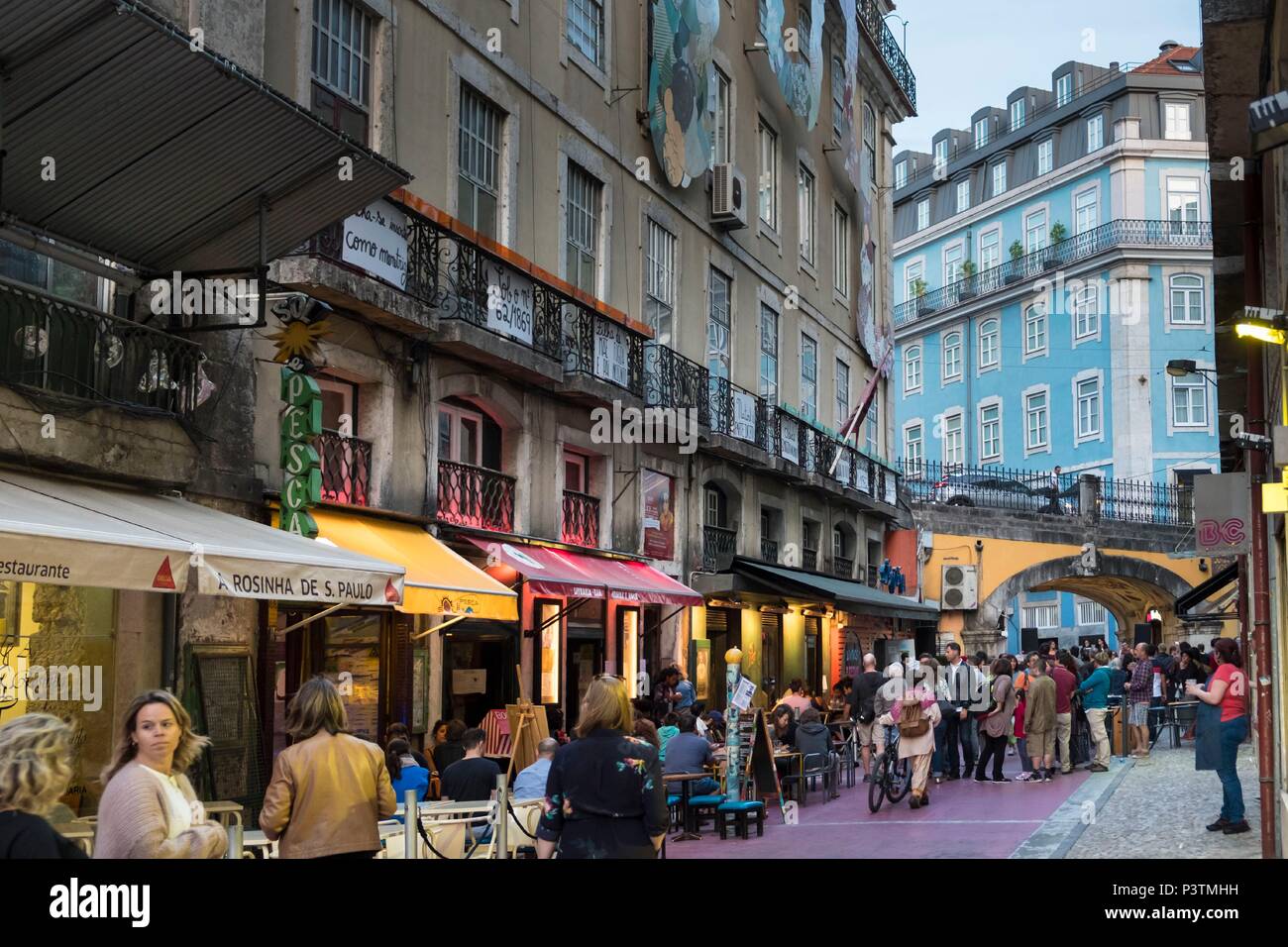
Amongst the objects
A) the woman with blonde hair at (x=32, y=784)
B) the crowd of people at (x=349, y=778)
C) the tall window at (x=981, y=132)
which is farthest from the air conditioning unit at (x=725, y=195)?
the tall window at (x=981, y=132)

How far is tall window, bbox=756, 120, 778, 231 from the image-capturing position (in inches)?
1112

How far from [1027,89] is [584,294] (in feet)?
148

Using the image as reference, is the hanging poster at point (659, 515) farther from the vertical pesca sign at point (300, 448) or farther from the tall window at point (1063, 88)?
the tall window at point (1063, 88)

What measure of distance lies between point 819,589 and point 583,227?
23.3 ft

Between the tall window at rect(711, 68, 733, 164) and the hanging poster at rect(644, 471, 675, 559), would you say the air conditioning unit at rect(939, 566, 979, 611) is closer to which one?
the tall window at rect(711, 68, 733, 164)

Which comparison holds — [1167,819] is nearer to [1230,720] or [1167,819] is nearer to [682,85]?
[1230,720]

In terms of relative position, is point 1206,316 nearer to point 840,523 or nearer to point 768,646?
point 840,523

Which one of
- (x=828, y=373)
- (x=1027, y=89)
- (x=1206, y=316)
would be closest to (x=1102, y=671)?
(x=828, y=373)

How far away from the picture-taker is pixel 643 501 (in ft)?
73.1

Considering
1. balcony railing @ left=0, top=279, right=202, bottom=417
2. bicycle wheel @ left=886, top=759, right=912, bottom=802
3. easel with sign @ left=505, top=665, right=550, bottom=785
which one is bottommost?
bicycle wheel @ left=886, top=759, right=912, bottom=802

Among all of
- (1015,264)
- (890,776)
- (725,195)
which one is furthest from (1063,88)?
(890,776)

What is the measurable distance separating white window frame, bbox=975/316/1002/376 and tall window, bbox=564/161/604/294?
123ft

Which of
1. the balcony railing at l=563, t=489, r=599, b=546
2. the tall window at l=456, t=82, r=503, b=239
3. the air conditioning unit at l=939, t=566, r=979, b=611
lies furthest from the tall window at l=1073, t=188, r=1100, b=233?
the tall window at l=456, t=82, r=503, b=239

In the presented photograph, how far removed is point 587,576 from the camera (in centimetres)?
1859
